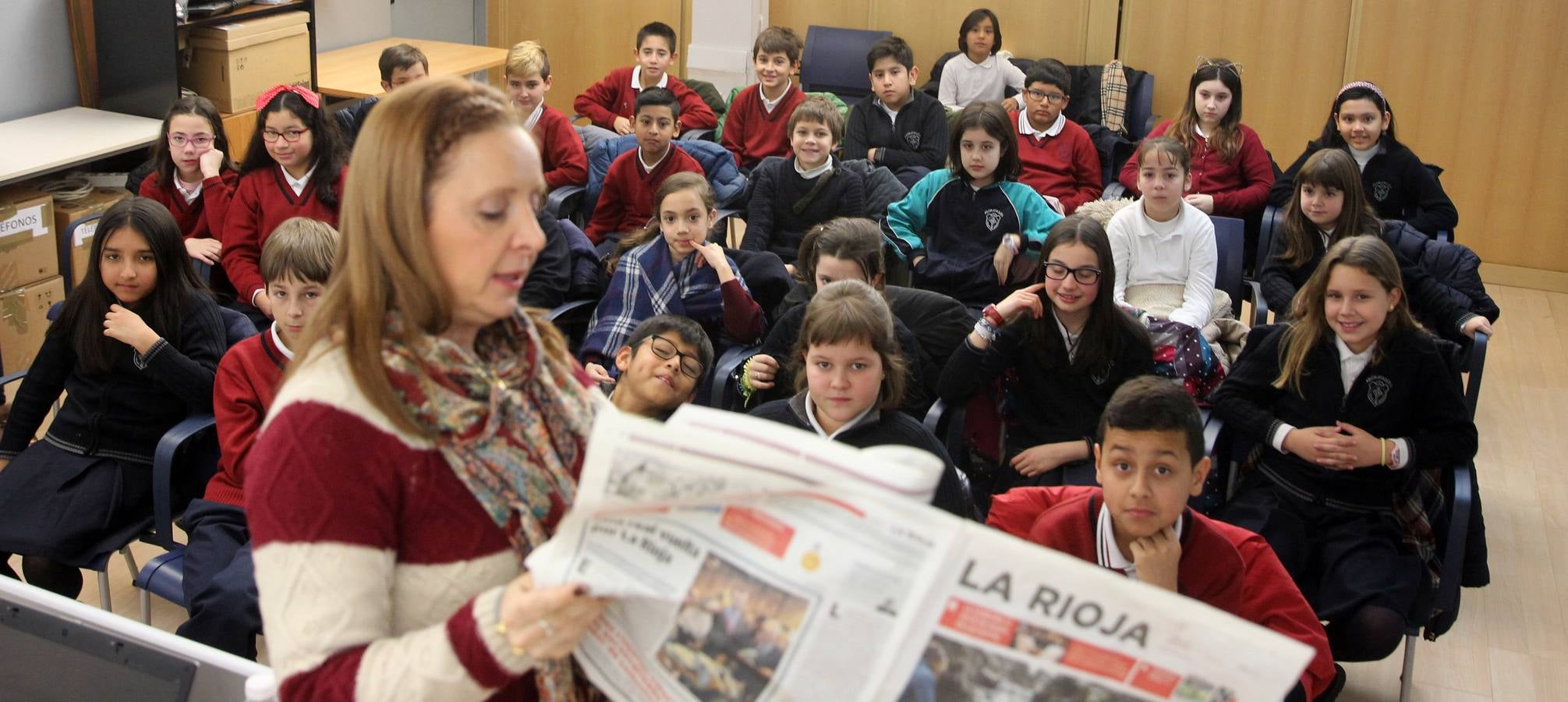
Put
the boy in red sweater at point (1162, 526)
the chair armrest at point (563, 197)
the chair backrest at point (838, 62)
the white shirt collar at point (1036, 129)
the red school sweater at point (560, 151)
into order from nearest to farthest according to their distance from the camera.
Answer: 1. the boy in red sweater at point (1162, 526)
2. the chair armrest at point (563, 197)
3. the red school sweater at point (560, 151)
4. the white shirt collar at point (1036, 129)
5. the chair backrest at point (838, 62)

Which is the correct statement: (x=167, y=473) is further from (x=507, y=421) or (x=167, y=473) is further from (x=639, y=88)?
(x=639, y=88)

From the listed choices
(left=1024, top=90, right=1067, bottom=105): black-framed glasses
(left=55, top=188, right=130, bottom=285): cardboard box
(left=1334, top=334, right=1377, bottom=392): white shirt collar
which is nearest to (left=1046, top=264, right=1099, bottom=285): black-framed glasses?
(left=1334, top=334, right=1377, bottom=392): white shirt collar

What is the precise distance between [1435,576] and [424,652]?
2319mm

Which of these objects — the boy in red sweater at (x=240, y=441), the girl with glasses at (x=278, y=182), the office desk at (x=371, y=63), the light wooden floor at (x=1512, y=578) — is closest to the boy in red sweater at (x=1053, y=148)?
the light wooden floor at (x=1512, y=578)

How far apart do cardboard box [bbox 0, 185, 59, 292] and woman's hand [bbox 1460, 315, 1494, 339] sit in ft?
13.6

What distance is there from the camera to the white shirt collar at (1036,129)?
16.5ft

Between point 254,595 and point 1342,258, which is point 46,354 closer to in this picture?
point 254,595

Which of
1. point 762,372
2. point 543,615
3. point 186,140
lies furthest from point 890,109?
point 543,615

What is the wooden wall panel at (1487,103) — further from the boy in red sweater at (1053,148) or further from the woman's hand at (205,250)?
the woman's hand at (205,250)

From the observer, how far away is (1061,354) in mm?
3080

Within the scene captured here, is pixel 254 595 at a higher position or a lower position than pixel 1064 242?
lower

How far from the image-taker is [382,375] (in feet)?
3.42

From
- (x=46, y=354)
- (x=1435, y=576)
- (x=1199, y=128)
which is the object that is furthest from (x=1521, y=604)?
(x=46, y=354)

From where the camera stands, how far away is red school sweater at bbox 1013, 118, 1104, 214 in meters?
4.93
